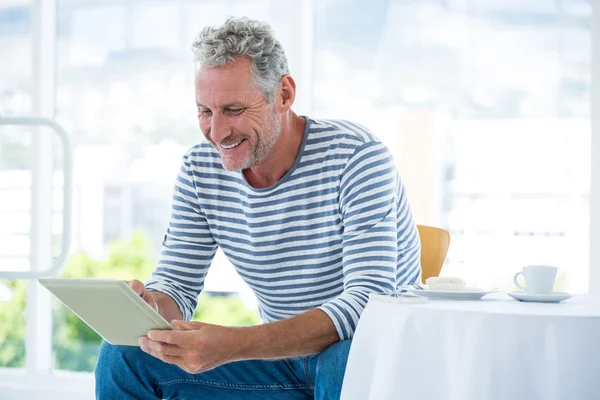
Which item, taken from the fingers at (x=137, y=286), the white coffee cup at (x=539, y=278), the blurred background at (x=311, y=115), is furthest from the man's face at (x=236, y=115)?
the blurred background at (x=311, y=115)

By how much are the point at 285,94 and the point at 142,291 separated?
1.79 ft

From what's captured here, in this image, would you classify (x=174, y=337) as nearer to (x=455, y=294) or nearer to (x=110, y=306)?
(x=110, y=306)

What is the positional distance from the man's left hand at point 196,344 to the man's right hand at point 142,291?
0.23m

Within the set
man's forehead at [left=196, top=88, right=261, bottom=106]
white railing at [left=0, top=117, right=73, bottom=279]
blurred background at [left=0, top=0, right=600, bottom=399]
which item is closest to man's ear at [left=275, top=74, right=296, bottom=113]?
man's forehead at [left=196, top=88, right=261, bottom=106]

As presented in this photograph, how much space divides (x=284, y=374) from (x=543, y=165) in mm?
1827

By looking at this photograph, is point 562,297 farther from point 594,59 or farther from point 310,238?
point 594,59

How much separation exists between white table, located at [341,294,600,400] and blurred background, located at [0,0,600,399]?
193 cm

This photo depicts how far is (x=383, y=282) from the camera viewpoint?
166 centimetres

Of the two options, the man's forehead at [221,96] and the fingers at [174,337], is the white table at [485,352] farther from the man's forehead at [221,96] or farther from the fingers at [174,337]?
the man's forehead at [221,96]

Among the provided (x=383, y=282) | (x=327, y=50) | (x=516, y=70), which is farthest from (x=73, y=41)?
(x=383, y=282)

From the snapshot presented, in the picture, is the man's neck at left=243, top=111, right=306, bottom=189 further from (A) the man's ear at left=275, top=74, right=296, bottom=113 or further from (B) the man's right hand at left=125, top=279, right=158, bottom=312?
(B) the man's right hand at left=125, top=279, right=158, bottom=312

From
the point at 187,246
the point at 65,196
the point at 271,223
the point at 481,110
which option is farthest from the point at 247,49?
the point at 481,110

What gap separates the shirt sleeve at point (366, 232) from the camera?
1598mm

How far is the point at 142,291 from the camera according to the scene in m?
1.77
